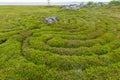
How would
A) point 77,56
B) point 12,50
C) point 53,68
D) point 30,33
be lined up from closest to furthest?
point 53,68
point 77,56
point 12,50
point 30,33

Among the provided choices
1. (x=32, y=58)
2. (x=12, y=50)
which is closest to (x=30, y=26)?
(x=12, y=50)

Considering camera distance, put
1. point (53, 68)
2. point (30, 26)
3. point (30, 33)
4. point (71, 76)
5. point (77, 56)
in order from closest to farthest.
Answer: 1. point (71, 76)
2. point (53, 68)
3. point (77, 56)
4. point (30, 33)
5. point (30, 26)

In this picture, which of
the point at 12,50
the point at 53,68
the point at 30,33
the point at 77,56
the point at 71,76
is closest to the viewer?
the point at 71,76

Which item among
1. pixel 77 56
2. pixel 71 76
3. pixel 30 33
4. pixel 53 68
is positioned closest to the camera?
pixel 71 76

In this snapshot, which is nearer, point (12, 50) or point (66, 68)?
point (66, 68)

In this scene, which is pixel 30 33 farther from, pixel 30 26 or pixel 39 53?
pixel 39 53

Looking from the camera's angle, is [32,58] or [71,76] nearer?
[71,76]

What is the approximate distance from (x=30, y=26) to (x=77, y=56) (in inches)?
905

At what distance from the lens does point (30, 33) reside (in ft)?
135

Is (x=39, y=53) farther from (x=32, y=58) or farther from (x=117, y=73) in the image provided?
(x=117, y=73)

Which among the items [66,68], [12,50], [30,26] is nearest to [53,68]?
[66,68]

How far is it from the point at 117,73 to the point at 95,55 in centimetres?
490

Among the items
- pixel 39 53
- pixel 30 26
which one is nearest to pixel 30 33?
pixel 30 26

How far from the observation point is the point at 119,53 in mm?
29359
